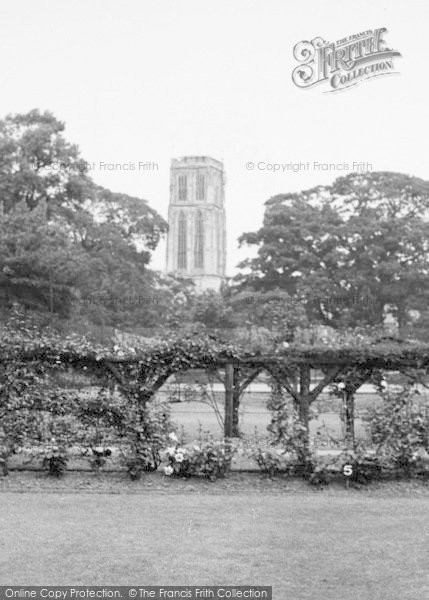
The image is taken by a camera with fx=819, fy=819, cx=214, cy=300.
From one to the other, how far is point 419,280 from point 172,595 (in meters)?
40.0

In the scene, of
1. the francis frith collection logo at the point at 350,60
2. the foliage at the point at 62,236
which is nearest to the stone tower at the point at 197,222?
the foliage at the point at 62,236

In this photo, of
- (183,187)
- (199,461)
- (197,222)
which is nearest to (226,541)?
(199,461)

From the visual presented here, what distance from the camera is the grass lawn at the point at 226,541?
240 inches

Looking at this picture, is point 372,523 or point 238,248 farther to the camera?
point 238,248

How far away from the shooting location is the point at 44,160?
35562 millimetres

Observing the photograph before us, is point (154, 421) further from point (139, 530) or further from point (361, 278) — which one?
point (361, 278)

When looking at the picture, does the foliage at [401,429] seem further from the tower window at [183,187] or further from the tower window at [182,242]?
the tower window at [183,187]

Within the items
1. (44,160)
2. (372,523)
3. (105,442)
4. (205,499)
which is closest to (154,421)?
(105,442)

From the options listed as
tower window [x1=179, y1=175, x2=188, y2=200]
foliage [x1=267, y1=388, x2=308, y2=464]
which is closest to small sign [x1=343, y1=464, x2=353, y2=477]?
foliage [x1=267, y1=388, x2=308, y2=464]

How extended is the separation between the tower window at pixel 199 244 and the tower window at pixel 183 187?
4124 millimetres

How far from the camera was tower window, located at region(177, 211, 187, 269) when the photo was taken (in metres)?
115

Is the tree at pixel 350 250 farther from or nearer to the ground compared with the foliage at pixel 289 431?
farther from the ground

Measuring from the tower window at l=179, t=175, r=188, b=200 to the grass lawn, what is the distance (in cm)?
10964

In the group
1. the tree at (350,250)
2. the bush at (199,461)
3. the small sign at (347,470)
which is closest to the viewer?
the small sign at (347,470)
